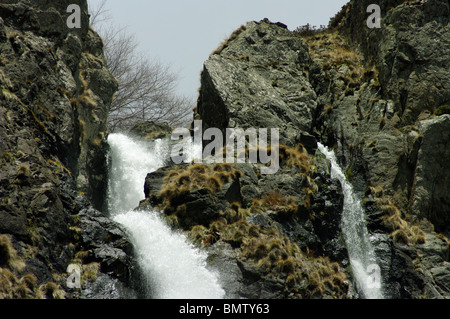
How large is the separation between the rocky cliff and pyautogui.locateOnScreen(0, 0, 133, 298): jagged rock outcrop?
3071 mm

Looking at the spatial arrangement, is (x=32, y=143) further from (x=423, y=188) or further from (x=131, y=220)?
(x=423, y=188)

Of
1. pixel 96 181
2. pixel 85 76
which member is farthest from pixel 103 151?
pixel 85 76

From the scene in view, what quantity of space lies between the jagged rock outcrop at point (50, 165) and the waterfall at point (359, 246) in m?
8.46

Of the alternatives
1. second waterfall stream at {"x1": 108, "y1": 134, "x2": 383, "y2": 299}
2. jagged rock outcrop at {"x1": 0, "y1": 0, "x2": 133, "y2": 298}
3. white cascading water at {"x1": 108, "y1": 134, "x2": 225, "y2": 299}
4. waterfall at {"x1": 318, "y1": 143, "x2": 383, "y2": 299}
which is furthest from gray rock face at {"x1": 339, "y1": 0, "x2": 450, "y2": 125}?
jagged rock outcrop at {"x1": 0, "y1": 0, "x2": 133, "y2": 298}

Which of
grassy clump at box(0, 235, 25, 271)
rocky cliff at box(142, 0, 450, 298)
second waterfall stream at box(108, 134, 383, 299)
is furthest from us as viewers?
rocky cliff at box(142, 0, 450, 298)

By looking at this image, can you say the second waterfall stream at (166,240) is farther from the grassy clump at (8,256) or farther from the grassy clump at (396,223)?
the grassy clump at (8,256)

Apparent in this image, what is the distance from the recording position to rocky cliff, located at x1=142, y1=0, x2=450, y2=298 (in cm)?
1598

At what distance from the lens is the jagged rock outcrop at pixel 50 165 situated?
12742 mm

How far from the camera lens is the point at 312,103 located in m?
23.7

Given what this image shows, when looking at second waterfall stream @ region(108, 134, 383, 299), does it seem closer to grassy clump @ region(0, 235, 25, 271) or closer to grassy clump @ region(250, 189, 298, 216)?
grassy clump @ region(250, 189, 298, 216)

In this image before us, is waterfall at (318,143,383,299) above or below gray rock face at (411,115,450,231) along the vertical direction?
below

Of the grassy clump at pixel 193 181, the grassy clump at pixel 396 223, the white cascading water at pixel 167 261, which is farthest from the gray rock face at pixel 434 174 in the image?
the white cascading water at pixel 167 261

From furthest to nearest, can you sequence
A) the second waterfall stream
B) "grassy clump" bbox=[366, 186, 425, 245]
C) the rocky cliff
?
"grassy clump" bbox=[366, 186, 425, 245]
the rocky cliff
the second waterfall stream
